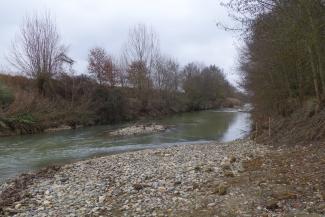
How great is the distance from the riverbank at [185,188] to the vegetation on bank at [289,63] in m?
3.36

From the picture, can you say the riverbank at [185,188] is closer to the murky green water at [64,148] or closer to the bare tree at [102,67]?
the murky green water at [64,148]

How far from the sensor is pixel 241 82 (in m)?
32.8

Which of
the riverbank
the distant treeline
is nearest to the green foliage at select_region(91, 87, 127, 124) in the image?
the distant treeline

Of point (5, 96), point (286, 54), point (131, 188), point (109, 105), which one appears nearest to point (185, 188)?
point (131, 188)

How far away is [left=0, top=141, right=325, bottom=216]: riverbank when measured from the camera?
7.69 metres

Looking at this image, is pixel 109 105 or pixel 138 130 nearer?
pixel 138 130

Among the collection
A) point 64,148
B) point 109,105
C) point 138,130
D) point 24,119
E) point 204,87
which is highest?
point 204,87

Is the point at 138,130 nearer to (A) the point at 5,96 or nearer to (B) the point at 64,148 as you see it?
(B) the point at 64,148

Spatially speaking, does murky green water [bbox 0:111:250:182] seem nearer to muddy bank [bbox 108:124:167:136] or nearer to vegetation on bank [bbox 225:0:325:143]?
muddy bank [bbox 108:124:167:136]

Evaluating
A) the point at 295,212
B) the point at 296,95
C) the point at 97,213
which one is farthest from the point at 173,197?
the point at 296,95

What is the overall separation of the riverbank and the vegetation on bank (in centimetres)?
336

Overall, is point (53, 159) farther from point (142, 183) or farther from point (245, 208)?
point (245, 208)

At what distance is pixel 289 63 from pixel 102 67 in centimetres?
3971

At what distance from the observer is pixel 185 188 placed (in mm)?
9508
